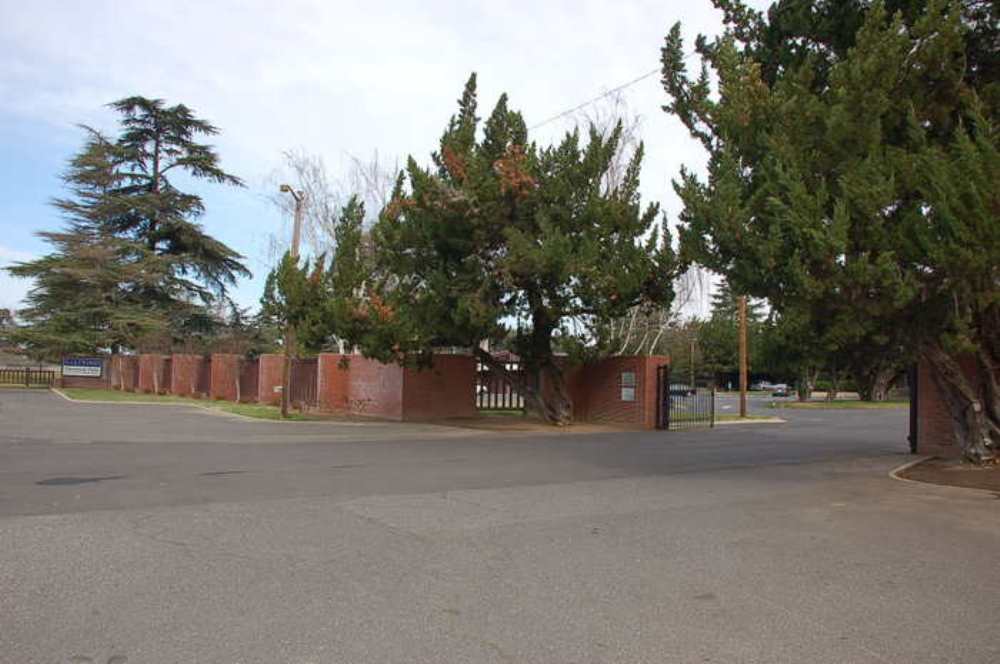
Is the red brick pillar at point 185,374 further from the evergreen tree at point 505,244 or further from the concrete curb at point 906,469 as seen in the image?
the concrete curb at point 906,469

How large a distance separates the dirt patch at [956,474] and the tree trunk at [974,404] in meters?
0.38

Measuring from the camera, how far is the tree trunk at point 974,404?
551 inches

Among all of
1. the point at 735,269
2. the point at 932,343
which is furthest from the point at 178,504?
the point at 932,343

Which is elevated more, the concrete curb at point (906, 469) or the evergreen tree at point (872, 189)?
the evergreen tree at point (872, 189)

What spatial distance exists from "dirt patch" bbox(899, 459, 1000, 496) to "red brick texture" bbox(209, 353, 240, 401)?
30.9 m

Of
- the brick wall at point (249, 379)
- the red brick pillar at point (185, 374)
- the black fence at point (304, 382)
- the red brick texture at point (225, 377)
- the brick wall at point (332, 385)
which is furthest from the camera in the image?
the red brick pillar at point (185, 374)

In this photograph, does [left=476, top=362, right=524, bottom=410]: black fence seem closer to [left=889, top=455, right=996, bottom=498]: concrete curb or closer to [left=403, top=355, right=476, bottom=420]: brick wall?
[left=403, top=355, right=476, bottom=420]: brick wall

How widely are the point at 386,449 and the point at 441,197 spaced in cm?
793

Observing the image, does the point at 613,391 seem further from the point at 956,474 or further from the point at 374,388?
the point at 956,474

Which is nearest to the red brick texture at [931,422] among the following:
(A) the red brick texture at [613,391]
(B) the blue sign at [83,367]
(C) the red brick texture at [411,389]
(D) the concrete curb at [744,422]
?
(A) the red brick texture at [613,391]

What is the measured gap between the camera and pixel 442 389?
91.7 ft

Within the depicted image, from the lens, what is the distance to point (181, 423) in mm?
22875

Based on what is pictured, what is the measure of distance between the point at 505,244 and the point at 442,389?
7.30 meters

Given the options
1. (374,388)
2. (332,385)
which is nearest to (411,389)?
(374,388)
